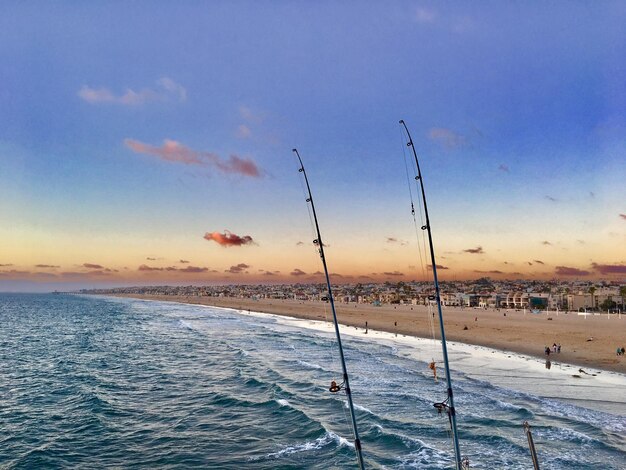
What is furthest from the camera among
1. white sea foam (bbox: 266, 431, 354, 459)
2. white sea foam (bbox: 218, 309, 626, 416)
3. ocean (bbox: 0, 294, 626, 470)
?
white sea foam (bbox: 218, 309, 626, 416)

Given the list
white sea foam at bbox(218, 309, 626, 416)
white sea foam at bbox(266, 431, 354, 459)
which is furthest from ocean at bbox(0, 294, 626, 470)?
white sea foam at bbox(218, 309, 626, 416)

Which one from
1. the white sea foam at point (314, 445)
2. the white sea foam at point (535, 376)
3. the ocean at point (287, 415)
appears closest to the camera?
the ocean at point (287, 415)

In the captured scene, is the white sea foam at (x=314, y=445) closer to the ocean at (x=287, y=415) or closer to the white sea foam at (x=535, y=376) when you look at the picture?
the ocean at (x=287, y=415)

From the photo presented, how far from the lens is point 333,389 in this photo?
11.0m

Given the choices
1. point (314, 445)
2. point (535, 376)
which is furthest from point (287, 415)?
point (535, 376)

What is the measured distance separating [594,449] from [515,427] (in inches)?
144

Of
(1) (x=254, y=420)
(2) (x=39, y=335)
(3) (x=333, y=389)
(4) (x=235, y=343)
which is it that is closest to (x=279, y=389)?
(1) (x=254, y=420)

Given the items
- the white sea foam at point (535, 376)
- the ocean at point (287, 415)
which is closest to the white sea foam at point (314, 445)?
the ocean at point (287, 415)

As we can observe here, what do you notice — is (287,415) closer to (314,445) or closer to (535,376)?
(314,445)

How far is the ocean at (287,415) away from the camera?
1859cm

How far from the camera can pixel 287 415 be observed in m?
24.9

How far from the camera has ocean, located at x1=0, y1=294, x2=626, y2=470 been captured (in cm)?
1859

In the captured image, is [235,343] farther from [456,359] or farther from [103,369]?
[456,359]

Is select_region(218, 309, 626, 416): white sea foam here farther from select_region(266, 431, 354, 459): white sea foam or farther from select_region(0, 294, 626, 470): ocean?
select_region(266, 431, 354, 459): white sea foam
